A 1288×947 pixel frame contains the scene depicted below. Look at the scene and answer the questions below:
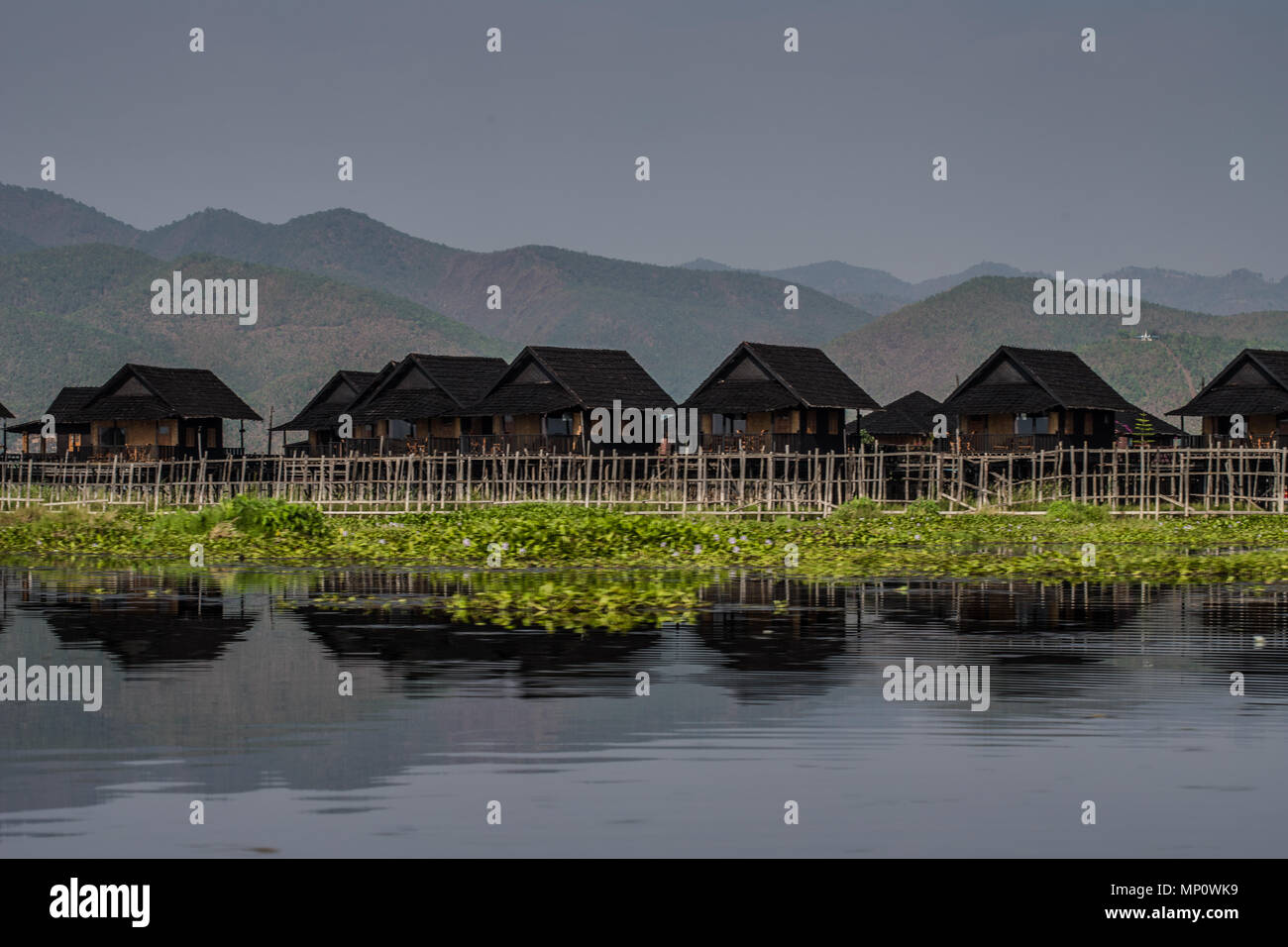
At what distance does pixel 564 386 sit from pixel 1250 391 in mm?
26945

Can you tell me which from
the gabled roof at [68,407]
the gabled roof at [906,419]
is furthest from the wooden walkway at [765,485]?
the gabled roof at [906,419]

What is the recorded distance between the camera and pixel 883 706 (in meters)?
12.5

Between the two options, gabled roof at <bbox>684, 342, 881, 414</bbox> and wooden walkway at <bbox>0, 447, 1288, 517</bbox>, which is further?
gabled roof at <bbox>684, 342, 881, 414</bbox>

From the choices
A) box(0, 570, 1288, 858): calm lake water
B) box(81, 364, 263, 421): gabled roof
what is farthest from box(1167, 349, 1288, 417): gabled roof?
box(0, 570, 1288, 858): calm lake water

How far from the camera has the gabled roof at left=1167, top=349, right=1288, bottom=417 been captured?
210ft

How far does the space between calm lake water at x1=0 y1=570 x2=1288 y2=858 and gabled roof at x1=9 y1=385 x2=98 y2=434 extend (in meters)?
64.8

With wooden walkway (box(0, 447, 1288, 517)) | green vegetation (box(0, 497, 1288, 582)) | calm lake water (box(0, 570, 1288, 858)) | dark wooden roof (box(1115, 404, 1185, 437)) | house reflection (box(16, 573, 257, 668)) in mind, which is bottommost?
calm lake water (box(0, 570, 1288, 858))

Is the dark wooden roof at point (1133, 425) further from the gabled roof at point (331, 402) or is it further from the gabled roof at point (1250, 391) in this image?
the gabled roof at point (331, 402)

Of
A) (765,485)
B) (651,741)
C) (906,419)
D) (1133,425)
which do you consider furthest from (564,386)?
(651,741)

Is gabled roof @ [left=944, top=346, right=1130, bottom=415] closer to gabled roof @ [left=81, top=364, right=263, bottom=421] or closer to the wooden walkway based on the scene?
the wooden walkway
